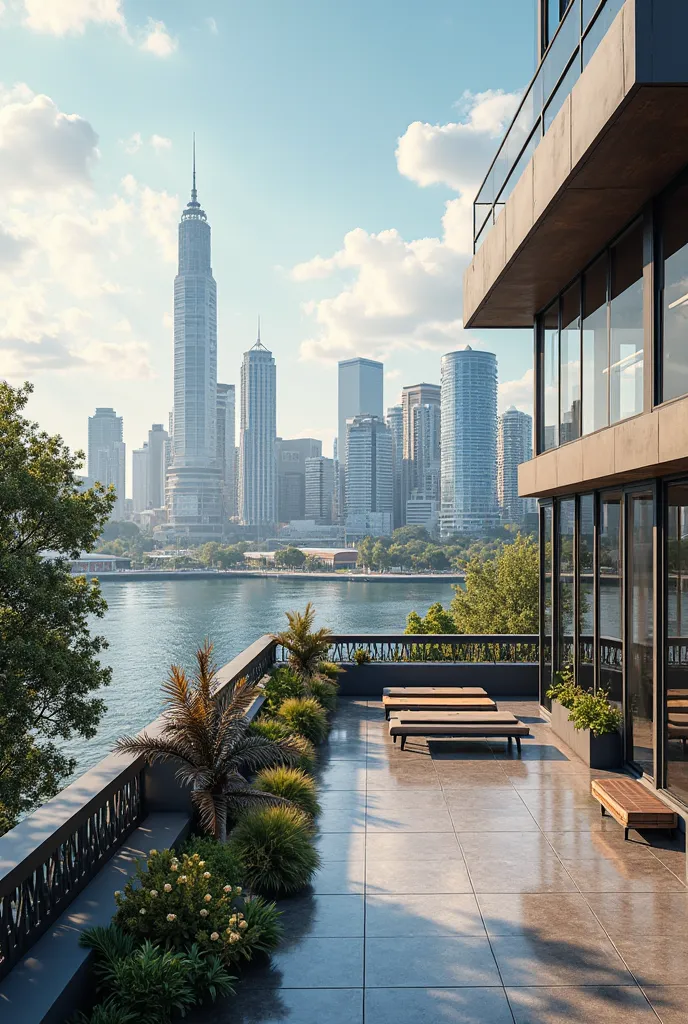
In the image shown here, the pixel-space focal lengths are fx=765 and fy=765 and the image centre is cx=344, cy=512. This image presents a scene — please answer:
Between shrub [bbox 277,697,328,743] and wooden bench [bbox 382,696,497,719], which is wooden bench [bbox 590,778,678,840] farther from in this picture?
shrub [bbox 277,697,328,743]

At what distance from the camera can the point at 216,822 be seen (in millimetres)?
6332

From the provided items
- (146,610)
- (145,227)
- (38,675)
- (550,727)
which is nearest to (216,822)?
(550,727)

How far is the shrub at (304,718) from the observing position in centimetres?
1048

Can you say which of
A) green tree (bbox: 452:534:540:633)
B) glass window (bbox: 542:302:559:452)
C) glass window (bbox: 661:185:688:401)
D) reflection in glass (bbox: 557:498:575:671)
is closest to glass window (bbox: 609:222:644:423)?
glass window (bbox: 661:185:688:401)

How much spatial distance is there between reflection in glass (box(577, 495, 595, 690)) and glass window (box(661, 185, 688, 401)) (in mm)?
3162

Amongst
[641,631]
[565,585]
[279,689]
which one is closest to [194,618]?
[279,689]

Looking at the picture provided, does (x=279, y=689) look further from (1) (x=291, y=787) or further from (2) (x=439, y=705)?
(1) (x=291, y=787)

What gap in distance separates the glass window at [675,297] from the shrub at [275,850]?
5.22 meters

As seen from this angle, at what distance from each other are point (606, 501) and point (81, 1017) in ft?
25.9

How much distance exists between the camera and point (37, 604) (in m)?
17.8

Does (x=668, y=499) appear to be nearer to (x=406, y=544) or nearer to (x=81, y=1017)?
(x=81, y=1017)

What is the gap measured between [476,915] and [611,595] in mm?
4831

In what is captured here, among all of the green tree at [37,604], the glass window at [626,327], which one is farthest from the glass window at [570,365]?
the green tree at [37,604]

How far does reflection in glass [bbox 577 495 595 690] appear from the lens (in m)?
10.3
